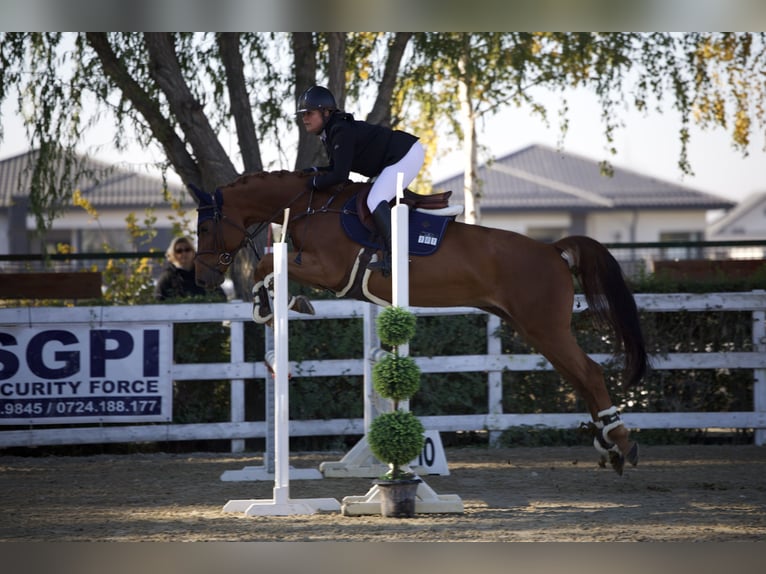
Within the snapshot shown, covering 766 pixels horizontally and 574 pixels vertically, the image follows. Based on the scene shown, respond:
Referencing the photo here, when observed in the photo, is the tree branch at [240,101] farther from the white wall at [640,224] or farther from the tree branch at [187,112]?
the white wall at [640,224]

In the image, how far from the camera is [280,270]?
16.4ft

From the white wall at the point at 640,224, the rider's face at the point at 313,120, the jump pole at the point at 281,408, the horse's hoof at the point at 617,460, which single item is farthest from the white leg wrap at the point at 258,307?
the white wall at the point at 640,224

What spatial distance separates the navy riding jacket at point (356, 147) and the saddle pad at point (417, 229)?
0.26m

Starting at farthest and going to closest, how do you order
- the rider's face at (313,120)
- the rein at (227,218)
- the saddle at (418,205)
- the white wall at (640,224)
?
1. the white wall at (640,224)
2. the rein at (227,218)
3. the saddle at (418,205)
4. the rider's face at (313,120)

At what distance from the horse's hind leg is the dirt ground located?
0.25 meters

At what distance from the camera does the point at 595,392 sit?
590cm

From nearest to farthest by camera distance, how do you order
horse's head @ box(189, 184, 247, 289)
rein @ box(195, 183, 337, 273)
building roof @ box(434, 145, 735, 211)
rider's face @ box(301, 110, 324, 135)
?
rider's face @ box(301, 110, 324, 135) → rein @ box(195, 183, 337, 273) → horse's head @ box(189, 184, 247, 289) → building roof @ box(434, 145, 735, 211)

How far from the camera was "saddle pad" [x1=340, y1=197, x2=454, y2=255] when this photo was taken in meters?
5.95

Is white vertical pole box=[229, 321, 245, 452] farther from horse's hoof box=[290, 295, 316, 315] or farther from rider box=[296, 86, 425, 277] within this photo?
horse's hoof box=[290, 295, 316, 315]

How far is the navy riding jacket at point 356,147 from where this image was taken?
18.6 feet

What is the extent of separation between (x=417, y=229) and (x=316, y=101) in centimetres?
96

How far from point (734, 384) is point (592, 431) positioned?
269 cm

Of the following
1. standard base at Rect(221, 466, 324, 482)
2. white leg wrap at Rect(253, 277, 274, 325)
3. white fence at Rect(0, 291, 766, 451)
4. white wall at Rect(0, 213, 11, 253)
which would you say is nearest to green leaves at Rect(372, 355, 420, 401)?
white leg wrap at Rect(253, 277, 274, 325)
